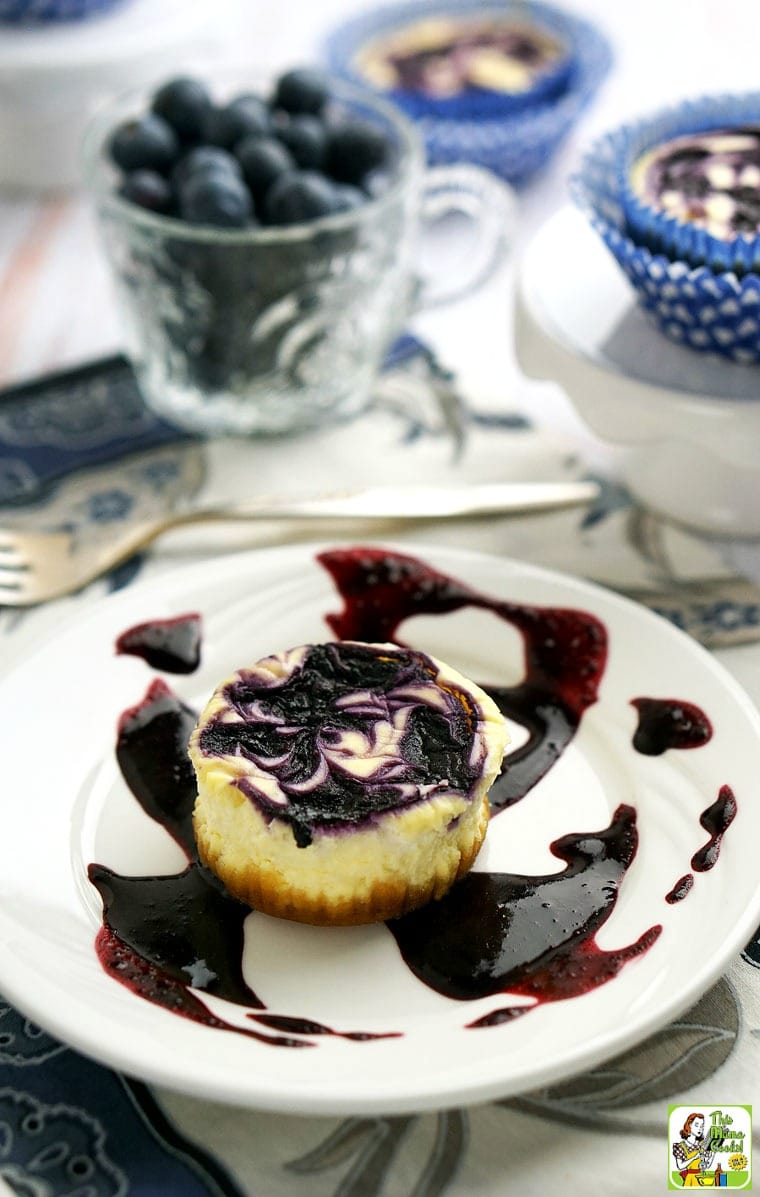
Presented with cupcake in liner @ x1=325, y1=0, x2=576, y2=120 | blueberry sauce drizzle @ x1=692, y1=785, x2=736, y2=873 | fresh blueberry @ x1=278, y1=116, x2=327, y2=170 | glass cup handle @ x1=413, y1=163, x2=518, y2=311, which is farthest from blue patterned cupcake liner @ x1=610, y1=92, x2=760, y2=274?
cupcake in liner @ x1=325, y1=0, x2=576, y2=120

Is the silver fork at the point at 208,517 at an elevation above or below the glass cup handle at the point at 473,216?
below

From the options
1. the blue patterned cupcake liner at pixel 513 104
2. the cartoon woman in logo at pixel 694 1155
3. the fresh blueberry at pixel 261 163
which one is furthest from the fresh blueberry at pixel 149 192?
the cartoon woman in logo at pixel 694 1155

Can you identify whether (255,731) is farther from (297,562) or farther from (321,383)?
→ (321,383)

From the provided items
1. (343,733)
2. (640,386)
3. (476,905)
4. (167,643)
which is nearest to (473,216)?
(640,386)

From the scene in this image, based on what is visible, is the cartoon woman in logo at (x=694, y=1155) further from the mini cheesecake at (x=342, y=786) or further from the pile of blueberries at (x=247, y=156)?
the pile of blueberries at (x=247, y=156)

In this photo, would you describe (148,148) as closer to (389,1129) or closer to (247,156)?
(247,156)

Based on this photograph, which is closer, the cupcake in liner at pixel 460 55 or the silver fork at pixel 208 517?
the silver fork at pixel 208 517

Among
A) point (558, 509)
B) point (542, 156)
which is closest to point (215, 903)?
point (558, 509)

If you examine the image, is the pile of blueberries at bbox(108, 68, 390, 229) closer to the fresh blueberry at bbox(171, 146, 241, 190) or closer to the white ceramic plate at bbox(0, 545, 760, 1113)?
the fresh blueberry at bbox(171, 146, 241, 190)
